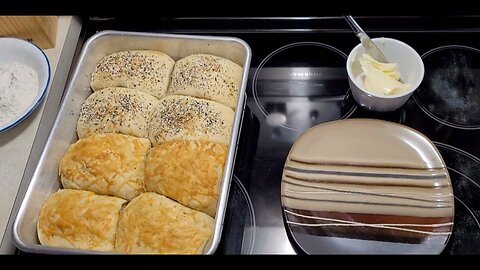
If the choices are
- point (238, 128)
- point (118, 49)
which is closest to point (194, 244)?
point (238, 128)

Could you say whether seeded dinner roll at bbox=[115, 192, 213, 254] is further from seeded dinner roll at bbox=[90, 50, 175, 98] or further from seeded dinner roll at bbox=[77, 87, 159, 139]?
seeded dinner roll at bbox=[90, 50, 175, 98]

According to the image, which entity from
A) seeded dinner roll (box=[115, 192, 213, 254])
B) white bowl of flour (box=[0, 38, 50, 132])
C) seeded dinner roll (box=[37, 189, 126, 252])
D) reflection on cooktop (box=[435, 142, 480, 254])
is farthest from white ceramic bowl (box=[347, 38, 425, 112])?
white bowl of flour (box=[0, 38, 50, 132])

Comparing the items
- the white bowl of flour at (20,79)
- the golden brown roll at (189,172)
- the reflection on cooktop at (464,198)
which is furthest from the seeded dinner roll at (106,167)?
the reflection on cooktop at (464,198)

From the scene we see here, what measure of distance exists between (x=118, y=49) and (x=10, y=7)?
111 centimetres

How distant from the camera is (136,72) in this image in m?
1.37

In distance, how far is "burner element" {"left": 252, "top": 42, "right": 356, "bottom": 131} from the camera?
4.45 ft

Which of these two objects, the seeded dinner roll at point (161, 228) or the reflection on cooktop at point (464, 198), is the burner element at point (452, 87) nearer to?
the reflection on cooktop at point (464, 198)

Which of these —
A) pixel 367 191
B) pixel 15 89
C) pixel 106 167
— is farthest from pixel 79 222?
pixel 367 191

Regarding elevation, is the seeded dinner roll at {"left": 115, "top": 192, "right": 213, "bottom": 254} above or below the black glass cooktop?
below

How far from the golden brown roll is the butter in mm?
409

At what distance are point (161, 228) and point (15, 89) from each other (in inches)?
22.1

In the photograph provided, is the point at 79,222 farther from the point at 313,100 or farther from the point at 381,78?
the point at 381,78

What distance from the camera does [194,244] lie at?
3.58 feet

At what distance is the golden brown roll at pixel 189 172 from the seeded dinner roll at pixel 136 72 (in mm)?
223
